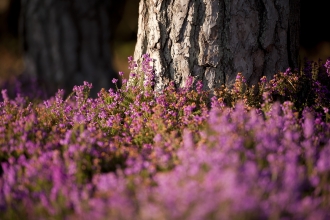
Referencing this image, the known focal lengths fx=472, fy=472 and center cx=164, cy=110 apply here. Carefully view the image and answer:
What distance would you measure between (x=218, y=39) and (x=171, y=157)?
168cm

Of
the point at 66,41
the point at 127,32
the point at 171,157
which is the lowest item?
the point at 171,157

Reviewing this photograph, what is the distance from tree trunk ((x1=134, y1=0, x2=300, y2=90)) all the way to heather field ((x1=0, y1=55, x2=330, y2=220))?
0.15 m

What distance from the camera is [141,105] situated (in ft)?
15.1

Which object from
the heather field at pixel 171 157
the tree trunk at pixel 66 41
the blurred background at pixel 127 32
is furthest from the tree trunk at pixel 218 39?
the blurred background at pixel 127 32

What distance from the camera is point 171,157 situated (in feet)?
11.3

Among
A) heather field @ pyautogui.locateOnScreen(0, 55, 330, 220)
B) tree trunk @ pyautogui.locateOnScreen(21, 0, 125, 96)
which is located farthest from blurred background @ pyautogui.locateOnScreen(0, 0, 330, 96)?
heather field @ pyautogui.locateOnScreen(0, 55, 330, 220)

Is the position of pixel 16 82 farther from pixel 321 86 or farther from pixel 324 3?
pixel 324 3

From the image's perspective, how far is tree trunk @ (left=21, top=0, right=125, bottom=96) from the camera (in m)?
7.93

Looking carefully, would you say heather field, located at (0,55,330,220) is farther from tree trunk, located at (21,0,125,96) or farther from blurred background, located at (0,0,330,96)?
blurred background, located at (0,0,330,96)

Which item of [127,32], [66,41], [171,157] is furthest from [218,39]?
[127,32]

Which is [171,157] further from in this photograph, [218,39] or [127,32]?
[127,32]

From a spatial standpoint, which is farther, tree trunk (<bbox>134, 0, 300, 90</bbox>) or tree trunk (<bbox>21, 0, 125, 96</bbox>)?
tree trunk (<bbox>21, 0, 125, 96</bbox>)

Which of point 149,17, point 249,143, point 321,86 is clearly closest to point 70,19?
point 149,17

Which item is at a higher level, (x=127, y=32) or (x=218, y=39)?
(x=127, y=32)
